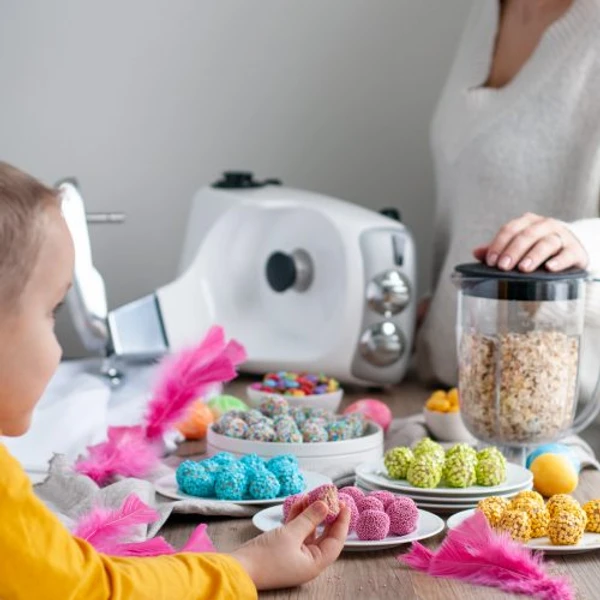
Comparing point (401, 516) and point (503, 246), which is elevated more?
point (503, 246)

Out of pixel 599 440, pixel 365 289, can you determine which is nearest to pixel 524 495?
pixel 599 440

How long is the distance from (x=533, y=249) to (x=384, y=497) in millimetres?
344

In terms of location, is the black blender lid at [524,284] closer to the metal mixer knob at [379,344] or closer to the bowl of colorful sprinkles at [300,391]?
the bowl of colorful sprinkles at [300,391]

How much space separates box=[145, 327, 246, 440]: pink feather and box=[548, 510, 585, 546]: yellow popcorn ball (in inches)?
17.2

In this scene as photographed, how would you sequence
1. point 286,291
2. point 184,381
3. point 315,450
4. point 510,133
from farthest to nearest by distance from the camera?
1. point 286,291
2. point 510,133
3. point 184,381
4. point 315,450

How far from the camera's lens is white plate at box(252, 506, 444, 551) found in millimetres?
964

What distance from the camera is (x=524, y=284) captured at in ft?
3.87

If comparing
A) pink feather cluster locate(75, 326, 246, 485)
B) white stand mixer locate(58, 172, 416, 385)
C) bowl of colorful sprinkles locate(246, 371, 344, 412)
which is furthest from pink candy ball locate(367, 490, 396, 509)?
white stand mixer locate(58, 172, 416, 385)

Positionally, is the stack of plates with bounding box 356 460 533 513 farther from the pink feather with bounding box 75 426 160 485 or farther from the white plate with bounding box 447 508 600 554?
the pink feather with bounding box 75 426 160 485

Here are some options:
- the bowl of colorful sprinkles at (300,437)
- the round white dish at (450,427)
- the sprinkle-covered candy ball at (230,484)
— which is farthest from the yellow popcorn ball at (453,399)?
the sprinkle-covered candy ball at (230,484)

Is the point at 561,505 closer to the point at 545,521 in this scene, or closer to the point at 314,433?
the point at 545,521

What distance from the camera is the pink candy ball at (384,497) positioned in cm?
99

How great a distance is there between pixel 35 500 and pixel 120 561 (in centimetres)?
9

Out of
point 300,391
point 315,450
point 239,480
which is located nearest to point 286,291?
point 300,391
